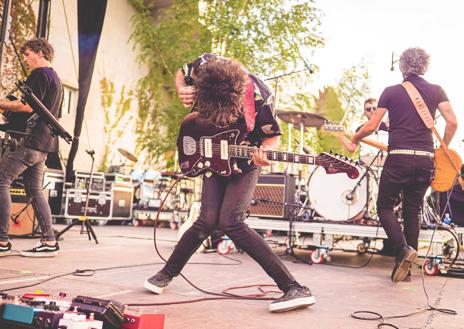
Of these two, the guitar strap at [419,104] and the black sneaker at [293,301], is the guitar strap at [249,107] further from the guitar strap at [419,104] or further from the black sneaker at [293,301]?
the guitar strap at [419,104]

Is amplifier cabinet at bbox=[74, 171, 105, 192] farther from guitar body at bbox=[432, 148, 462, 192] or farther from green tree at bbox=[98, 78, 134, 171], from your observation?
guitar body at bbox=[432, 148, 462, 192]

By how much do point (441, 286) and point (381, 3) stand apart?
976 centimetres

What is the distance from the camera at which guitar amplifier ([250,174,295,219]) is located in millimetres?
6637

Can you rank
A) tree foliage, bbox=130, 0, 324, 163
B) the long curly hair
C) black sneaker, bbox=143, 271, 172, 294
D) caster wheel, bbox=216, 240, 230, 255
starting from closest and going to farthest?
black sneaker, bbox=143, 271, 172, 294 < the long curly hair < caster wheel, bbox=216, 240, 230, 255 < tree foliage, bbox=130, 0, 324, 163

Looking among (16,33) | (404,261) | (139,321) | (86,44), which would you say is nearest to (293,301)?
(139,321)

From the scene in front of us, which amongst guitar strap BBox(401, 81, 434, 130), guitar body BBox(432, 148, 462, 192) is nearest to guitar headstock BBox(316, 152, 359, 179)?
guitar strap BBox(401, 81, 434, 130)

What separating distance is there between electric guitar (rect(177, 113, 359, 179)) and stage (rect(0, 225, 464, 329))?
0.85 m

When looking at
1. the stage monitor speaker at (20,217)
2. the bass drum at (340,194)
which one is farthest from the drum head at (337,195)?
the stage monitor speaker at (20,217)

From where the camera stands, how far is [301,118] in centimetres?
782

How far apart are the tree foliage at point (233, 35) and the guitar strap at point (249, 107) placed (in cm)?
950

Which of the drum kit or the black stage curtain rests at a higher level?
the black stage curtain

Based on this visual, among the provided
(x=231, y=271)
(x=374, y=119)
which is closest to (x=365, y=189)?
(x=374, y=119)

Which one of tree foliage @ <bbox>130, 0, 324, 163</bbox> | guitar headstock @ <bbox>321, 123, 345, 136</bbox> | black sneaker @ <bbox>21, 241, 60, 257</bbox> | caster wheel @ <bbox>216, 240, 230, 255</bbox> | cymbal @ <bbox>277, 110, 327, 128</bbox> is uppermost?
tree foliage @ <bbox>130, 0, 324, 163</bbox>

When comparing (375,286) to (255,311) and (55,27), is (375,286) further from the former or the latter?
(55,27)
